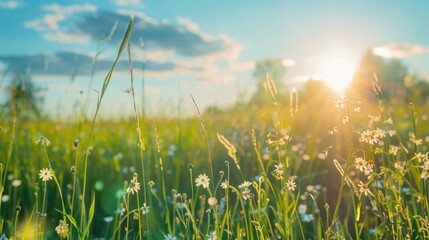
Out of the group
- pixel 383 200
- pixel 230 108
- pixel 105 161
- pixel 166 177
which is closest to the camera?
pixel 383 200

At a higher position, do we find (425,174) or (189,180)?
(425,174)

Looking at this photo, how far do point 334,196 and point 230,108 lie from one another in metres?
6.39

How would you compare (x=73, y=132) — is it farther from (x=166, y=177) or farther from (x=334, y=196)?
(x=334, y=196)

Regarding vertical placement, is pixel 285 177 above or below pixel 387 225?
above

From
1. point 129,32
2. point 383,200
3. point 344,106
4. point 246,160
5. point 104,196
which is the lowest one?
point 104,196

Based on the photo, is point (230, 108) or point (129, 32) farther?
point (230, 108)

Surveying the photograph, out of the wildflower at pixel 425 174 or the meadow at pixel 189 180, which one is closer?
the wildflower at pixel 425 174

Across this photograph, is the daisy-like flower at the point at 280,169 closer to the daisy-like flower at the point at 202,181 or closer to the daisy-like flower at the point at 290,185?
the daisy-like flower at the point at 290,185

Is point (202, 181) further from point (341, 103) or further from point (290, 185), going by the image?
point (341, 103)

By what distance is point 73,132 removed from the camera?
6.99 m

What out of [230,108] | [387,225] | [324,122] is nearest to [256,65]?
[230,108]

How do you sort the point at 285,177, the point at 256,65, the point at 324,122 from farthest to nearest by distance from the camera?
the point at 256,65, the point at 324,122, the point at 285,177

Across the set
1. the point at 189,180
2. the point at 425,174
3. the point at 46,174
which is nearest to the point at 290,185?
the point at 425,174

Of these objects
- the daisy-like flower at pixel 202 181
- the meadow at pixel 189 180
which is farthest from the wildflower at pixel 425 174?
the daisy-like flower at pixel 202 181
